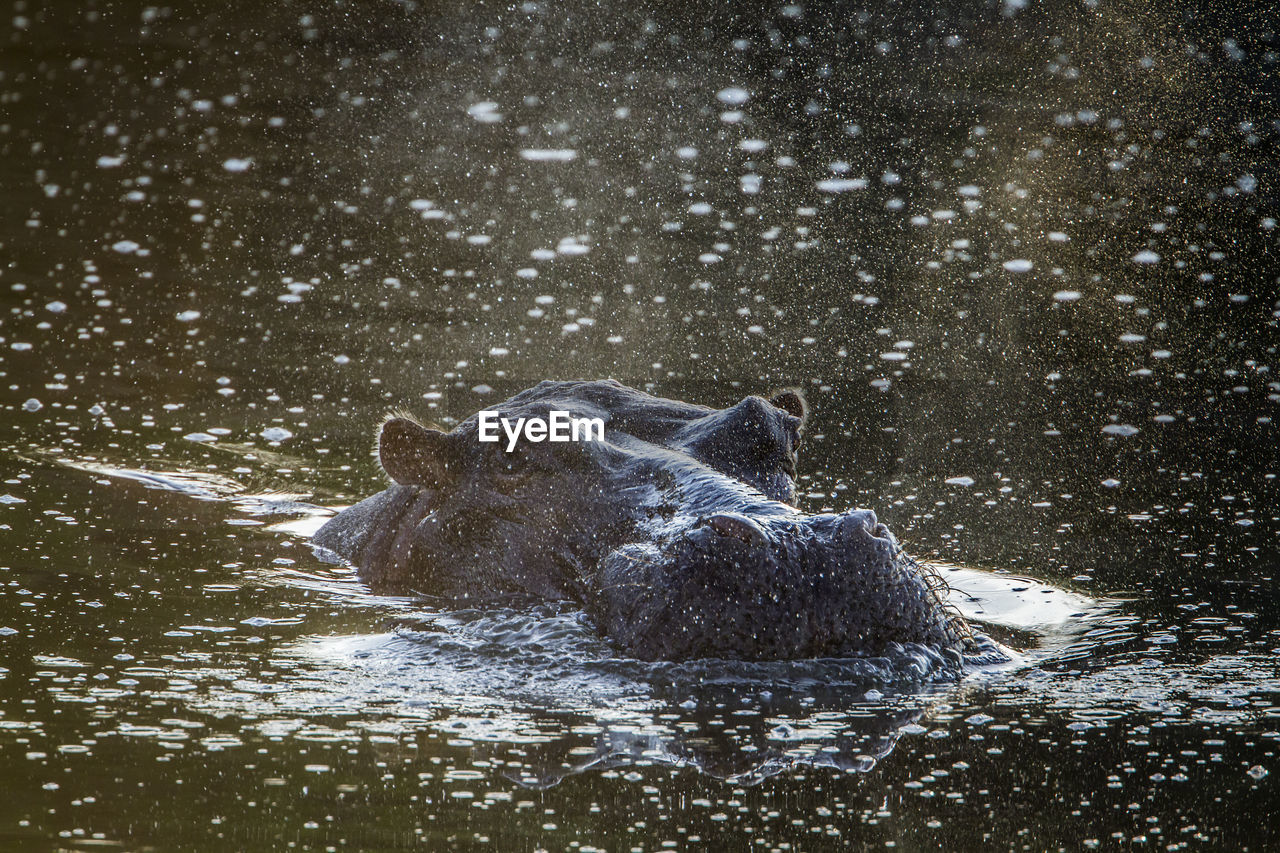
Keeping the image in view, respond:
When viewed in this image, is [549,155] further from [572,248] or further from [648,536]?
[648,536]

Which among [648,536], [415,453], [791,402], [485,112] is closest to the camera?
[648,536]

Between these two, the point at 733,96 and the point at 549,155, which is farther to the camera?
the point at 733,96

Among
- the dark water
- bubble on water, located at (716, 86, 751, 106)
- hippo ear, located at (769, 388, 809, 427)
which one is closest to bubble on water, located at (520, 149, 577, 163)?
the dark water

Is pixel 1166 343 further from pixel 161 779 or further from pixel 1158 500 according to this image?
pixel 161 779

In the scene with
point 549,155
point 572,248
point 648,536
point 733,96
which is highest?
point 733,96

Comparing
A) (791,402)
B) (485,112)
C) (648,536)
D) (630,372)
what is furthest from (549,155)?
(648,536)

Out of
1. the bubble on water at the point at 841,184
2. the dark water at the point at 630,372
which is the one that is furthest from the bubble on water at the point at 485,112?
the bubble on water at the point at 841,184

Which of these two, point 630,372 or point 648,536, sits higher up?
point 630,372

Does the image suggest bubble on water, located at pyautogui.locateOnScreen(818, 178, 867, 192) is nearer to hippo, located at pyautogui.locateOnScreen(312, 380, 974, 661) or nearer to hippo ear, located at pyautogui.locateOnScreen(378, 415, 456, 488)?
hippo, located at pyautogui.locateOnScreen(312, 380, 974, 661)
